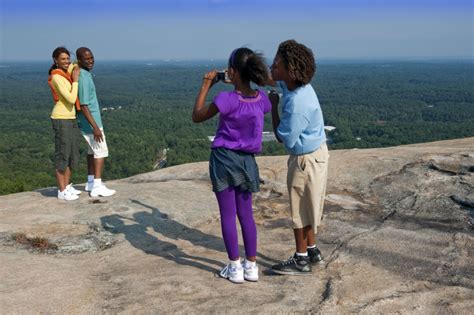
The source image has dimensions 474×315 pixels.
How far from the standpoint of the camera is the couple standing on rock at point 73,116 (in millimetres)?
6023

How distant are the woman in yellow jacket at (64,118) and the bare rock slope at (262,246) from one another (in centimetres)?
39

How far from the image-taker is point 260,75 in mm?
3539

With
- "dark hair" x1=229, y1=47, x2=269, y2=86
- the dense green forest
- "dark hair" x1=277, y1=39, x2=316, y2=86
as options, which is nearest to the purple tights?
"dark hair" x1=229, y1=47, x2=269, y2=86

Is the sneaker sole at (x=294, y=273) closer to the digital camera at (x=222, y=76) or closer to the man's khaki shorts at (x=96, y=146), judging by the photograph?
the digital camera at (x=222, y=76)

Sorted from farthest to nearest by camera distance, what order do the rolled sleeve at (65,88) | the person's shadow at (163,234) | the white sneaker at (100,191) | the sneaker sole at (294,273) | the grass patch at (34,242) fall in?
the white sneaker at (100,191) → the rolled sleeve at (65,88) → the grass patch at (34,242) → the person's shadow at (163,234) → the sneaker sole at (294,273)

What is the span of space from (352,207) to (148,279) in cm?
311

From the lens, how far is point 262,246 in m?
4.84

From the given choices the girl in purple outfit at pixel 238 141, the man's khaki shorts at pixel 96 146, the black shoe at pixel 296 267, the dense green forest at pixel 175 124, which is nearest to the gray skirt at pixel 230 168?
the girl in purple outfit at pixel 238 141

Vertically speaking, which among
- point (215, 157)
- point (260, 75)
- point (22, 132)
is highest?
point (260, 75)

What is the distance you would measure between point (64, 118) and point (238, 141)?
341 cm

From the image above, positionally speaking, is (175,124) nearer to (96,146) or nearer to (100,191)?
(100,191)

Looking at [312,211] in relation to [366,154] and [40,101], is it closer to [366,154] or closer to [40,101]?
[366,154]

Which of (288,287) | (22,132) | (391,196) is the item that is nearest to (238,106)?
(288,287)

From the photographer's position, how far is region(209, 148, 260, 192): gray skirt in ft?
12.2
